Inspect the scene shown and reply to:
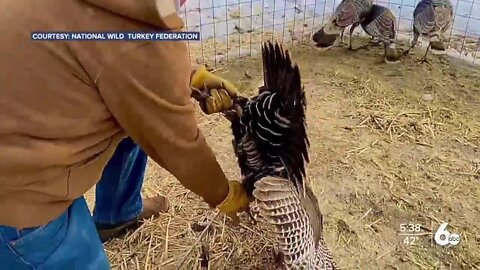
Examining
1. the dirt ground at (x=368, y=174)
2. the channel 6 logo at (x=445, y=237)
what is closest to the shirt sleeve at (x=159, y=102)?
the dirt ground at (x=368, y=174)

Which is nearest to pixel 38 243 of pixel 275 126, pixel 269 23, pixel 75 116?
pixel 75 116

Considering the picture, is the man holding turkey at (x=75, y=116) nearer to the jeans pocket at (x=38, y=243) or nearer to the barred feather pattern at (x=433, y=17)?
the jeans pocket at (x=38, y=243)

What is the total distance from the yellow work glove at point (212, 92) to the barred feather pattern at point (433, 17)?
2.17 metres

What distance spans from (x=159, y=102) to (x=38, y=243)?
43 cm

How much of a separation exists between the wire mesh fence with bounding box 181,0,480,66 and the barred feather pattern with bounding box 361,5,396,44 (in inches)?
12.8

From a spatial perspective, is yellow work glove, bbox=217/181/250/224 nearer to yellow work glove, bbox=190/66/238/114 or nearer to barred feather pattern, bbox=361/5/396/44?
yellow work glove, bbox=190/66/238/114

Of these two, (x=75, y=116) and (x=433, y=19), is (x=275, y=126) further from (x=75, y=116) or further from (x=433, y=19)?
(x=433, y=19)

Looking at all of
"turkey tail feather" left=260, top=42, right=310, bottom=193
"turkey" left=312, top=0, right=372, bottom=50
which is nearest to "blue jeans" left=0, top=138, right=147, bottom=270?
"turkey tail feather" left=260, top=42, right=310, bottom=193

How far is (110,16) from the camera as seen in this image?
44.9 inches

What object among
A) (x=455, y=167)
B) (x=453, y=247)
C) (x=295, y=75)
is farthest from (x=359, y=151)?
(x=295, y=75)

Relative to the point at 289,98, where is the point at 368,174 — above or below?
below

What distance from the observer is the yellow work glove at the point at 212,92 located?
170 cm

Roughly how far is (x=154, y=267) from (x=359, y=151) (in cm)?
115

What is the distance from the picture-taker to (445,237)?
7.84 ft
